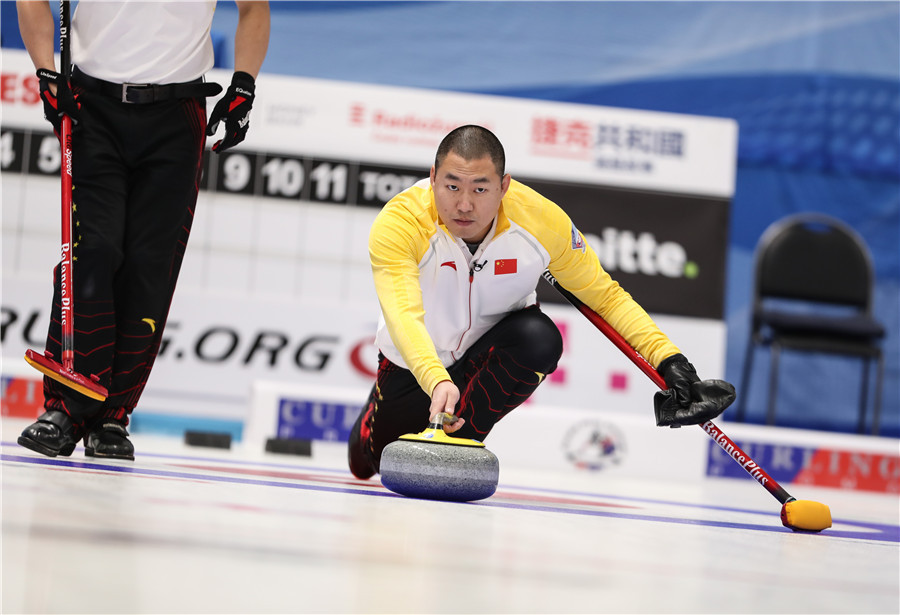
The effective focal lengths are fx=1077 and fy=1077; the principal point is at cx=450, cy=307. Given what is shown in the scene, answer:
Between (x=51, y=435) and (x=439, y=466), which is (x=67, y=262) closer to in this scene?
(x=51, y=435)

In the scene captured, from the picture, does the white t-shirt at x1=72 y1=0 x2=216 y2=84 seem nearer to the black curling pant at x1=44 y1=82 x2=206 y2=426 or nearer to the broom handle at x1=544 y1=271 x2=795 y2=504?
the black curling pant at x1=44 y1=82 x2=206 y2=426

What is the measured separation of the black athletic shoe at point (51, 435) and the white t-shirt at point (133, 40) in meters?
0.88

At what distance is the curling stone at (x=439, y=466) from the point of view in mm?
2336

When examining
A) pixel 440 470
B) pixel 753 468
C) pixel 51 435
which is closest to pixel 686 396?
pixel 753 468

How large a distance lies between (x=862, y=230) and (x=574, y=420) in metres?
2.97

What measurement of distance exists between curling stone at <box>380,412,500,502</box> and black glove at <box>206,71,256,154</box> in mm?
1028

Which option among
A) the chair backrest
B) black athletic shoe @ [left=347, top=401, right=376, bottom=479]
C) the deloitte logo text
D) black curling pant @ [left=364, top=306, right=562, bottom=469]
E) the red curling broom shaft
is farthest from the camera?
the chair backrest

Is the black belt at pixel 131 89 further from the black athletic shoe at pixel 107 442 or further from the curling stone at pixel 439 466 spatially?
the curling stone at pixel 439 466

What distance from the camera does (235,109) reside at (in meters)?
2.90

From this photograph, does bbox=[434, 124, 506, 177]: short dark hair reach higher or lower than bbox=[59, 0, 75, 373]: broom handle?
higher

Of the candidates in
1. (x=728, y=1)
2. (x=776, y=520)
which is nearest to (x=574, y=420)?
(x=776, y=520)

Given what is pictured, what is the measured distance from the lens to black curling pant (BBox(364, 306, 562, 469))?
9.43ft

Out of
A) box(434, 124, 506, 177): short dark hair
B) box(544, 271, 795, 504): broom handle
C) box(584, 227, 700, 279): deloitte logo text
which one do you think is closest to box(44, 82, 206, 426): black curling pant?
box(434, 124, 506, 177): short dark hair

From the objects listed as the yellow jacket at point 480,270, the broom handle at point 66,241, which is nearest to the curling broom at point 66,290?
the broom handle at point 66,241
